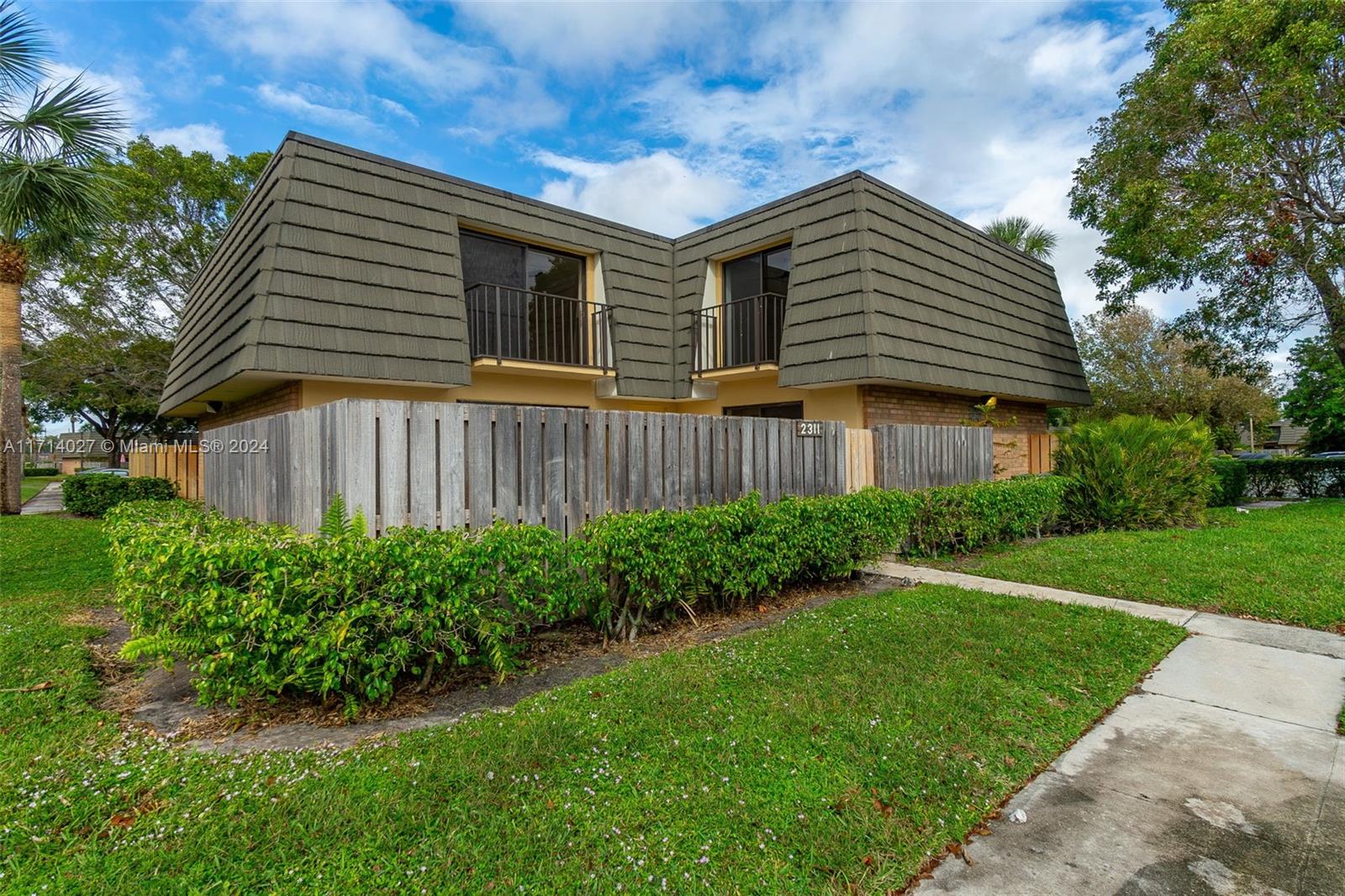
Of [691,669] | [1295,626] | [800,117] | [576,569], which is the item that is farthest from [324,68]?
[1295,626]

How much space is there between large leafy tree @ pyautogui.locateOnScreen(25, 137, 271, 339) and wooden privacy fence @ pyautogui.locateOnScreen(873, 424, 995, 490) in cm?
2411

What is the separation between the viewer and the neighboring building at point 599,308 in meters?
8.26

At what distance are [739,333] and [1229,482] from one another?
12.4 m

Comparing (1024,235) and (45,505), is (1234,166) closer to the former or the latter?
(1024,235)

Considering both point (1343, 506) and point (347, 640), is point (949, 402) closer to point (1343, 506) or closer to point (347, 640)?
point (1343, 506)

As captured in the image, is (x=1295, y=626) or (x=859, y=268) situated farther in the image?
(x=859, y=268)

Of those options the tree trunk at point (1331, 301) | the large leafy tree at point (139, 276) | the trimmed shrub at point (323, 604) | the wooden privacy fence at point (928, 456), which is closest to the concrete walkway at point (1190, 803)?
the trimmed shrub at point (323, 604)

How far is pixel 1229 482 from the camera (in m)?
14.6

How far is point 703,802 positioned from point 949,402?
10422 mm

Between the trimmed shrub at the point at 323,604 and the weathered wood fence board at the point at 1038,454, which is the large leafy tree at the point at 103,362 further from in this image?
the weathered wood fence board at the point at 1038,454

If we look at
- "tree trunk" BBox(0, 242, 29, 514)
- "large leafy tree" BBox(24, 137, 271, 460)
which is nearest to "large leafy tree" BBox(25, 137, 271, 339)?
"large leafy tree" BBox(24, 137, 271, 460)

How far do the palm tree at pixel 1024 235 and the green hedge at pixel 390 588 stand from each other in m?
20.1

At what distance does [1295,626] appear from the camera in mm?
5402

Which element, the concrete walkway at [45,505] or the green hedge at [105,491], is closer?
the green hedge at [105,491]
